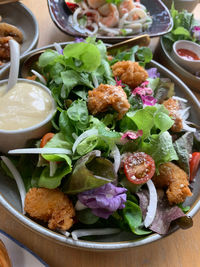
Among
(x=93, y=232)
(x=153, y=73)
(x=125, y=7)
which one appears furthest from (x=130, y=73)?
(x=125, y=7)

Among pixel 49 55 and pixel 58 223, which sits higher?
pixel 49 55

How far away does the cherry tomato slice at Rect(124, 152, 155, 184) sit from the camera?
3.28 ft

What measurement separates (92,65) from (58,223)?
760mm

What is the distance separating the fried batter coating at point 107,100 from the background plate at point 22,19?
2.66ft

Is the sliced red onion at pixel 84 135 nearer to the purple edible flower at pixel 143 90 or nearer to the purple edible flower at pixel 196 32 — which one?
the purple edible flower at pixel 143 90

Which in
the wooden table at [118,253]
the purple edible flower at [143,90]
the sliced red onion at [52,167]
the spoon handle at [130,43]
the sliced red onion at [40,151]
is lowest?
the wooden table at [118,253]

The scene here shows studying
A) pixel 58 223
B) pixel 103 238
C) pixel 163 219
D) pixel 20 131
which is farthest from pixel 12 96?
pixel 163 219

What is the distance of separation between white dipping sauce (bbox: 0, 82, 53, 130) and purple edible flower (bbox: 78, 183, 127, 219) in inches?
15.3

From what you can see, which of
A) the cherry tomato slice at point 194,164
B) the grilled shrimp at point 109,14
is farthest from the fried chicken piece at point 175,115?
the grilled shrimp at point 109,14

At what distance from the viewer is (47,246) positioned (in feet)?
3.28

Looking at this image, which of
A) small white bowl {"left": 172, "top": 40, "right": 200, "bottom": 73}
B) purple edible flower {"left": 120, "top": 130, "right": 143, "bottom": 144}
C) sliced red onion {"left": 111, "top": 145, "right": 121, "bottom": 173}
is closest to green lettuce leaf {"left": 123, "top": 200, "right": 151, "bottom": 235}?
sliced red onion {"left": 111, "top": 145, "right": 121, "bottom": 173}

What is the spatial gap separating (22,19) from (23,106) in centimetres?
109

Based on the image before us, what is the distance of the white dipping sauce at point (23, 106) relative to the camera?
105 cm

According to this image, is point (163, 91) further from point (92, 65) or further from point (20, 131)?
point (20, 131)
